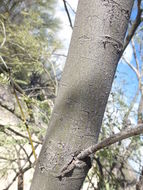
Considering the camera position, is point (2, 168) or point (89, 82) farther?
point (2, 168)

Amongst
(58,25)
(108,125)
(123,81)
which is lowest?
(108,125)

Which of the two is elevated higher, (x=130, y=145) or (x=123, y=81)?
(x=123, y=81)

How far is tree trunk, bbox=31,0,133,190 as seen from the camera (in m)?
0.26

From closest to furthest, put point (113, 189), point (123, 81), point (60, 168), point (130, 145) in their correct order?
point (60, 168) → point (113, 189) → point (130, 145) → point (123, 81)

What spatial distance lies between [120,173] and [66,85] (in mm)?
1272

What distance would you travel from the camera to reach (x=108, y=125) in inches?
51.1

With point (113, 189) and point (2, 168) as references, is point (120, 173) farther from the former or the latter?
point (2, 168)

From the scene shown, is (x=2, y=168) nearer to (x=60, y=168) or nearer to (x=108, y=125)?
(x=108, y=125)

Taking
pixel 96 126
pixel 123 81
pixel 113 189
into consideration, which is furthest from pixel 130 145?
pixel 96 126

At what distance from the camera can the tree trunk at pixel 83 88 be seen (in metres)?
0.26

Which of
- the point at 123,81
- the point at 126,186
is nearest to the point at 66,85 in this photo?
the point at 126,186

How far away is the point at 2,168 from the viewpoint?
106 centimetres

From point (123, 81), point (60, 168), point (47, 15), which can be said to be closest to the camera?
point (60, 168)

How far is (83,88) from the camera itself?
0.89ft
